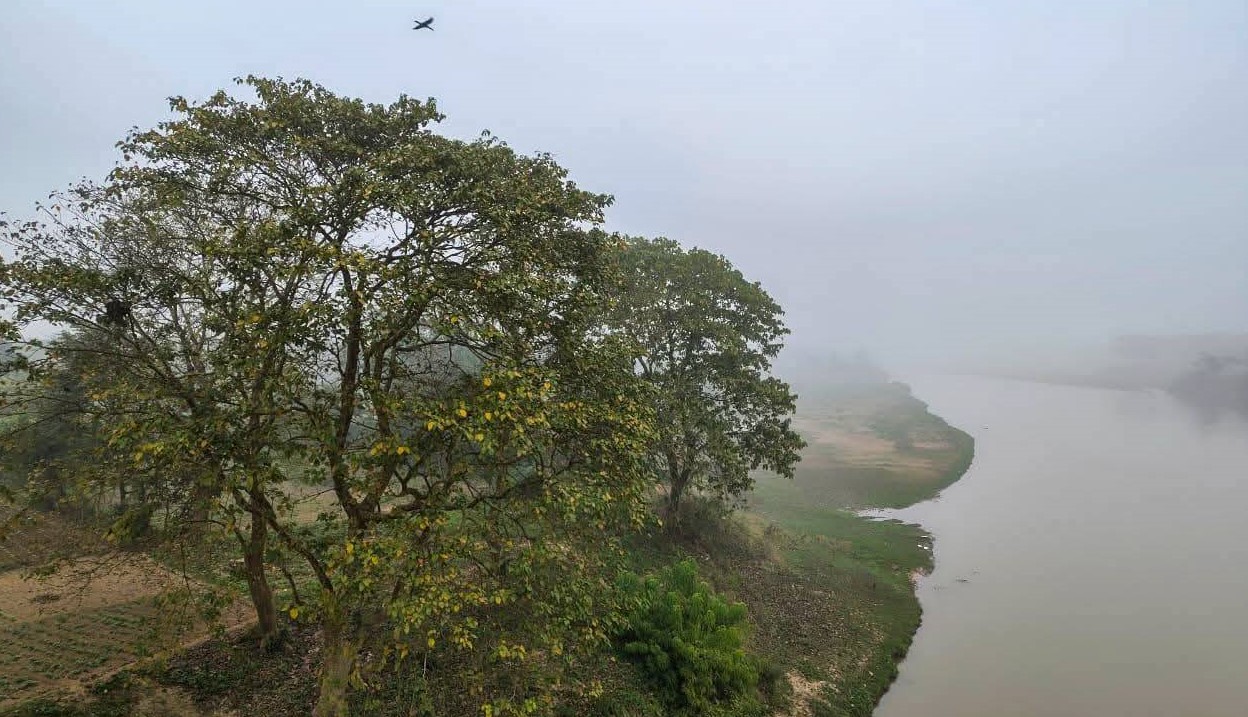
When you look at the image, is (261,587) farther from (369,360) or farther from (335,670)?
(369,360)

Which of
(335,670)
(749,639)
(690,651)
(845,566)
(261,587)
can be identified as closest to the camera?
(335,670)

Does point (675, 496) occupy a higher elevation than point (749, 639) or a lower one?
higher

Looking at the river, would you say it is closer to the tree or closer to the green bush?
the green bush

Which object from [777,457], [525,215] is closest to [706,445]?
[777,457]

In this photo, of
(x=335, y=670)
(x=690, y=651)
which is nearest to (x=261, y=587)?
(x=335, y=670)

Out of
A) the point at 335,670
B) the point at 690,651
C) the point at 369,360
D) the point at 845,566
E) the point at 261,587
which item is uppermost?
the point at 369,360

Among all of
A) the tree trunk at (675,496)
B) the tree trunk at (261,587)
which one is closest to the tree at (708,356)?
the tree trunk at (675,496)

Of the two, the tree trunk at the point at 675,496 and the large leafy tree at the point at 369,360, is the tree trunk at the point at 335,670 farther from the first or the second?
the tree trunk at the point at 675,496
